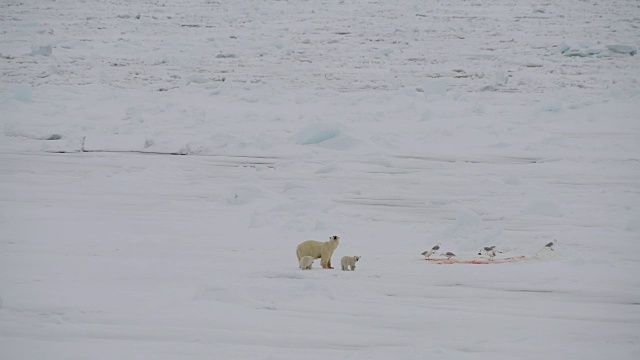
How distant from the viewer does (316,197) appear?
6.83 metres

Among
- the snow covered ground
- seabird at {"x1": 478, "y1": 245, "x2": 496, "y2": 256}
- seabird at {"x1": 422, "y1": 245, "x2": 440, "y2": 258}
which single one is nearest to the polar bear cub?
the snow covered ground

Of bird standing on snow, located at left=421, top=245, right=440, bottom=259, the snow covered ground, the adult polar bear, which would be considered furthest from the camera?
bird standing on snow, located at left=421, top=245, right=440, bottom=259

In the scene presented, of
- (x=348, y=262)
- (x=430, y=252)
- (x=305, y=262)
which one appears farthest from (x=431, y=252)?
(x=305, y=262)

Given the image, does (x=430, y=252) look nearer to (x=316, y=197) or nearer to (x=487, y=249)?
(x=487, y=249)

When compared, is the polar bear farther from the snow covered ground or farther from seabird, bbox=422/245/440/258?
seabird, bbox=422/245/440/258

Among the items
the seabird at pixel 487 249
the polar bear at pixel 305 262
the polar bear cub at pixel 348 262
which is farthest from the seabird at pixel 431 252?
the polar bear at pixel 305 262

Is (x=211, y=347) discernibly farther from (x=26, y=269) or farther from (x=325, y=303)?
(x=26, y=269)

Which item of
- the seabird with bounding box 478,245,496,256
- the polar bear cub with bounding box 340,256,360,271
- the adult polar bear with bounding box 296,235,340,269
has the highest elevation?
the seabird with bounding box 478,245,496,256

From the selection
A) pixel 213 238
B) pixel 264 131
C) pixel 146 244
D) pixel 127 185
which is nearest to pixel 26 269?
pixel 146 244

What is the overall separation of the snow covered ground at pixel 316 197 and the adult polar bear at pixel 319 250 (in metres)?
0.12

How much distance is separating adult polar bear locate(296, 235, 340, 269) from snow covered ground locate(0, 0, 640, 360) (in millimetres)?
117

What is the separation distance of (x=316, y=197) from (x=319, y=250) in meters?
2.13

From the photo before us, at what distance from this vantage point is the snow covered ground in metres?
3.55

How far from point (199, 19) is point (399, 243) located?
60.0ft
